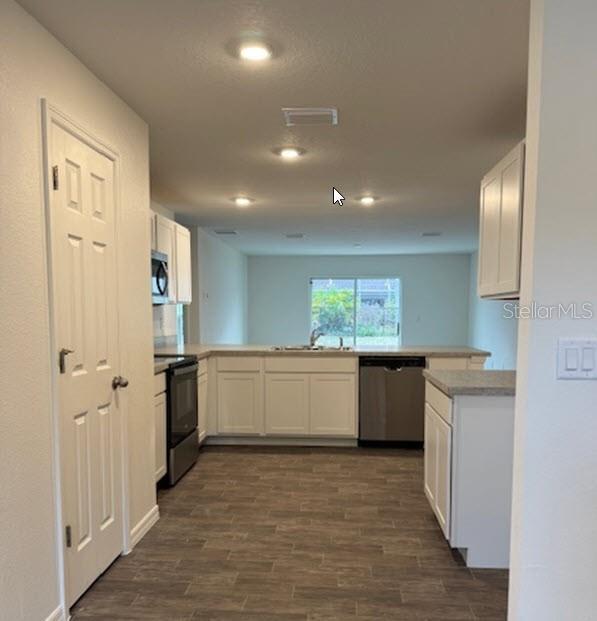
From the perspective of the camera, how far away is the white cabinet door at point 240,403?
14.1 ft

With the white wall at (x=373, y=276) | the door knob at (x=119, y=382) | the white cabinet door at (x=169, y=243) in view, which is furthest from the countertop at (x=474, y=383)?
the white wall at (x=373, y=276)

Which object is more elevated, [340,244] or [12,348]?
[340,244]

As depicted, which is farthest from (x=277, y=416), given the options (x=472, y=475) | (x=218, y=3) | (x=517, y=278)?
(x=218, y=3)

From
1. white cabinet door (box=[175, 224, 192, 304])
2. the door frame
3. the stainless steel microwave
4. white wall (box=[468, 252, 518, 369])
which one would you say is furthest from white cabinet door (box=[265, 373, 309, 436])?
white wall (box=[468, 252, 518, 369])

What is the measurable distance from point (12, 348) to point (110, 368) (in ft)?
2.27

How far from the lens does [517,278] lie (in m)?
1.94

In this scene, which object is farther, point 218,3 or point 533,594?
point 218,3

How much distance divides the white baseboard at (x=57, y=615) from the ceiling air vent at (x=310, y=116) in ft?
8.09

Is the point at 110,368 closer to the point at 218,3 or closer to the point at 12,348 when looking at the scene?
the point at 12,348

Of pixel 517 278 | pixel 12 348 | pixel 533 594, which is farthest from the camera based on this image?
pixel 517 278

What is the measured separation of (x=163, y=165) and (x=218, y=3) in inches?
75.6

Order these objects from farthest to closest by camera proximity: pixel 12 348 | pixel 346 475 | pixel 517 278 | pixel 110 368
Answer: pixel 346 475 → pixel 110 368 → pixel 517 278 → pixel 12 348

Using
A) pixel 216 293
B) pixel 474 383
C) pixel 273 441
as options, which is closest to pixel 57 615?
pixel 474 383

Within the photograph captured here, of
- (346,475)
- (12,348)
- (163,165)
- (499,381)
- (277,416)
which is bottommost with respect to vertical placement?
(346,475)
